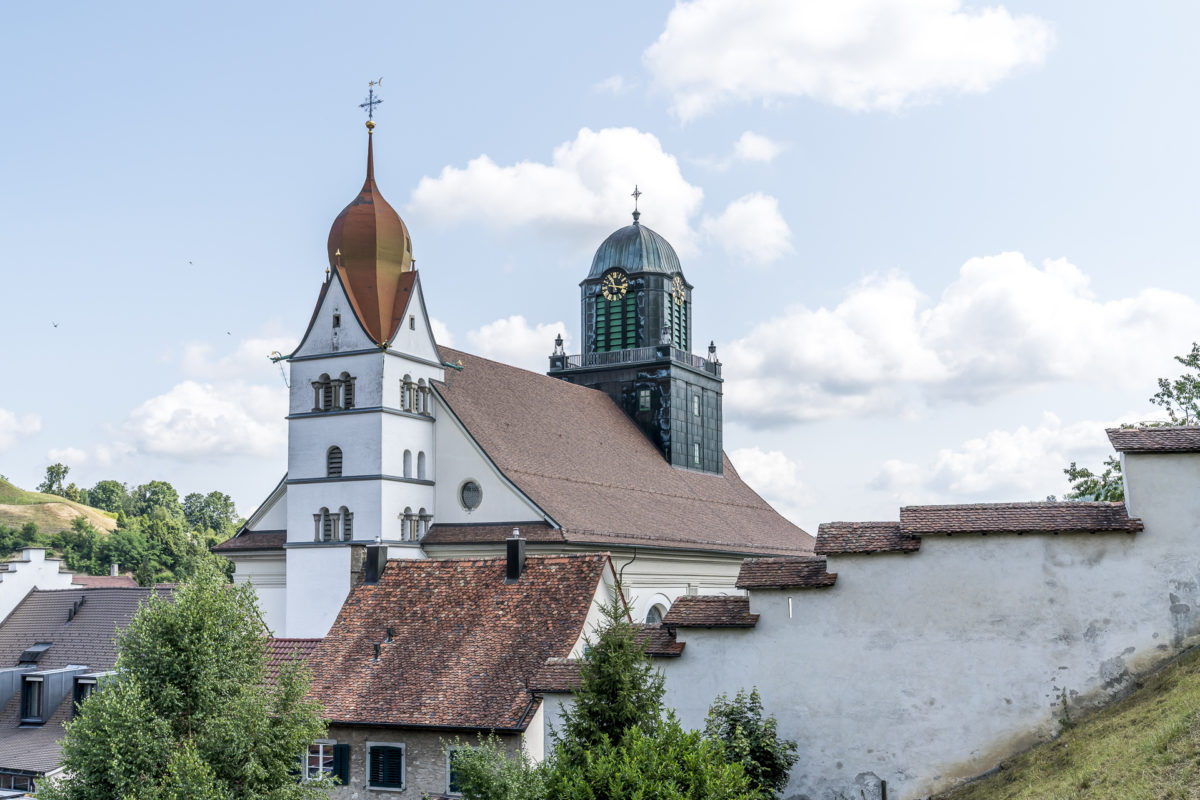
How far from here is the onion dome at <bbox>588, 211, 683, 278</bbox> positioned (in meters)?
56.2

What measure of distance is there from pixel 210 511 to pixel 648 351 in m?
128

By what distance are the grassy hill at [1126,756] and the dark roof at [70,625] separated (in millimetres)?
27567

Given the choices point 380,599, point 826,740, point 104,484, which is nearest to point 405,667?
point 380,599

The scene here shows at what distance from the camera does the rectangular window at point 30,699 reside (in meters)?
33.9

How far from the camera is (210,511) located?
168 meters

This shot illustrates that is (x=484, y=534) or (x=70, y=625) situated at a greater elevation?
(x=484, y=534)

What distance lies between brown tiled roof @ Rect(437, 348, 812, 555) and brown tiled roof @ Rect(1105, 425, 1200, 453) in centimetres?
2111

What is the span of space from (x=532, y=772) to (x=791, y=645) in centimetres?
456

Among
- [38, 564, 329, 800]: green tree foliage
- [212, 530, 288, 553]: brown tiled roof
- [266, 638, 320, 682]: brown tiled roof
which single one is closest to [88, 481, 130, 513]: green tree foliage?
[212, 530, 288, 553]: brown tiled roof

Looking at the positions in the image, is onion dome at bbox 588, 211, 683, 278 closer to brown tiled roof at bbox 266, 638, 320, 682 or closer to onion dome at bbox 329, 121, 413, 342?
onion dome at bbox 329, 121, 413, 342

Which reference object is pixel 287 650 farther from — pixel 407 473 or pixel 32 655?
pixel 32 655

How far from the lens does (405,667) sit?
1005 inches

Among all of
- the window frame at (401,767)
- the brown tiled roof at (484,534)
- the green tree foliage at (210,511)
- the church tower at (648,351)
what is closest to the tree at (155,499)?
the green tree foliage at (210,511)

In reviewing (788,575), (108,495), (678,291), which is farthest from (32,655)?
(108,495)
